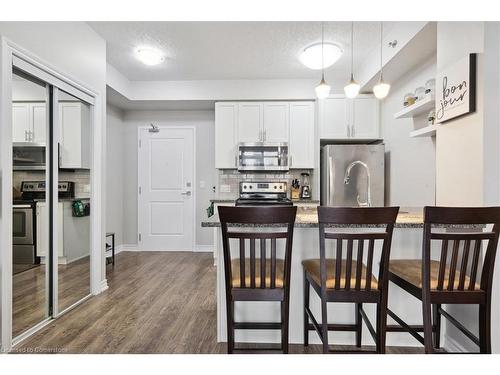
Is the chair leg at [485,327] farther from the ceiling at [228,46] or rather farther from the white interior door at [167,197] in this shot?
the white interior door at [167,197]

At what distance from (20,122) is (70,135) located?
1.69 feet

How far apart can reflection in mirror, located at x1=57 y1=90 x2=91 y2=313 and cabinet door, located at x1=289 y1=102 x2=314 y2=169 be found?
2.62m

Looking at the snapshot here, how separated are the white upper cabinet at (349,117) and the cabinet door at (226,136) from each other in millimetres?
1266

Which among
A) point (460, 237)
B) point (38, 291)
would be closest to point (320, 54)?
point (460, 237)

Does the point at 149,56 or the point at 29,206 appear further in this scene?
the point at 149,56

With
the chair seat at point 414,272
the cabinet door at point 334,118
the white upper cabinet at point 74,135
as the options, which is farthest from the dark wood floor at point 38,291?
the cabinet door at point 334,118

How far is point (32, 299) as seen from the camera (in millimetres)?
2139

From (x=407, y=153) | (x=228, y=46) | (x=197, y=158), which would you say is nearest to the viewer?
(x=228, y=46)

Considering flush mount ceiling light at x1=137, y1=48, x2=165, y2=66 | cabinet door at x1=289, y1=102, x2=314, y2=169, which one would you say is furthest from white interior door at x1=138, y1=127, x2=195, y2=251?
cabinet door at x1=289, y1=102, x2=314, y2=169

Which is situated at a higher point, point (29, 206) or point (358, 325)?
point (29, 206)

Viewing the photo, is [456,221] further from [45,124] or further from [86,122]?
[86,122]

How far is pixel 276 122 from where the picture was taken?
165 inches

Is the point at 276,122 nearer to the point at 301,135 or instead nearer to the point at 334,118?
the point at 301,135

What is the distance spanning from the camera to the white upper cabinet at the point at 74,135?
2424mm
